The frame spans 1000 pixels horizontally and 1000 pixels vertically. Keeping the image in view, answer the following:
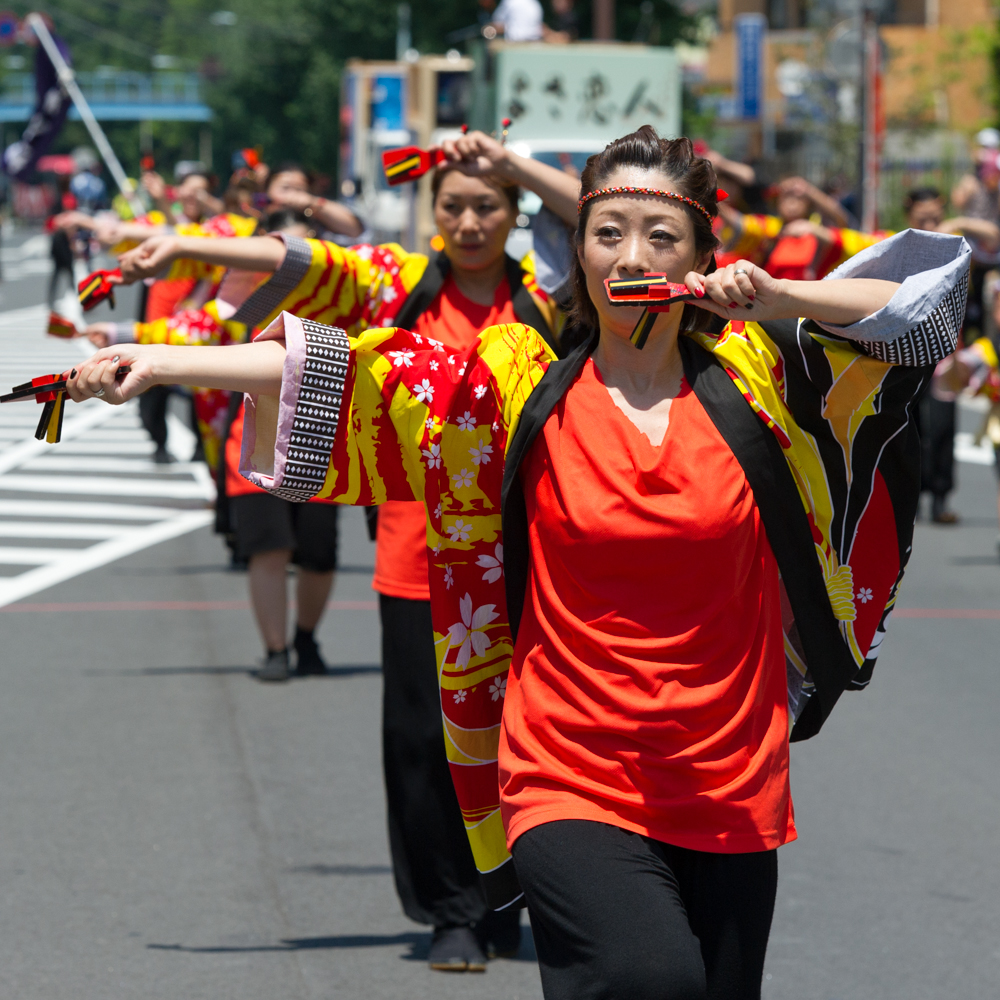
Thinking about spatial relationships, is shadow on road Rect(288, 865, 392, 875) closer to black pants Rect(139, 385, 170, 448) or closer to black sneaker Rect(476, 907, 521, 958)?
black sneaker Rect(476, 907, 521, 958)

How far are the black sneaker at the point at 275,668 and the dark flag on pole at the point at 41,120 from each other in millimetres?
11558

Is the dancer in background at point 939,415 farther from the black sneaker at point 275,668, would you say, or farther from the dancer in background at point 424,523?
the dancer in background at point 424,523

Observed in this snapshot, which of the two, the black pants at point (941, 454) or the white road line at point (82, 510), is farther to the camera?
the white road line at point (82, 510)

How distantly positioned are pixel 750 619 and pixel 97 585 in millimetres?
7454

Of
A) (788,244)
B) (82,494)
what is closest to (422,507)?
(788,244)

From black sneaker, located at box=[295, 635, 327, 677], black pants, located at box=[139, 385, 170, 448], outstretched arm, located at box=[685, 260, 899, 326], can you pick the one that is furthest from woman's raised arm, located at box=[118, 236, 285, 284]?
black pants, located at box=[139, 385, 170, 448]

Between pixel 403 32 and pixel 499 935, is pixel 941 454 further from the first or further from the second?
pixel 403 32

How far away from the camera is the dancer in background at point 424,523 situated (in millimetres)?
4352

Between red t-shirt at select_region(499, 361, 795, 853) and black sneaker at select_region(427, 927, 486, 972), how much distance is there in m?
1.72

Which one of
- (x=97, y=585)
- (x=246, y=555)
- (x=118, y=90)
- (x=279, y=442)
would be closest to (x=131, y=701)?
(x=246, y=555)

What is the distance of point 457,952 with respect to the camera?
4.47m

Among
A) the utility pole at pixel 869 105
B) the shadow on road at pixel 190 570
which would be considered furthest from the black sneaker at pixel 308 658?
the utility pole at pixel 869 105

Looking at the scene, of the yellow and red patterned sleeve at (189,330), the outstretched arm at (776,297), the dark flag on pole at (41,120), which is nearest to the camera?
the outstretched arm at (776,297)

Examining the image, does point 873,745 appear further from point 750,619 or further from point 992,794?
point 750,619
